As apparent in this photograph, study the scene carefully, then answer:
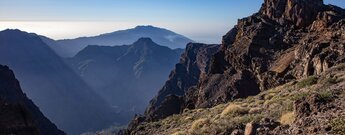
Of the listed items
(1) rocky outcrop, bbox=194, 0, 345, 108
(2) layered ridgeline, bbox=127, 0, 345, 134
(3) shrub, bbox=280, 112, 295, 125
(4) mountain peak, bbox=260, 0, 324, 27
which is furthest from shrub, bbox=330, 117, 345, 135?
(4) mountain peak, bbox=260, 0, 324, 27

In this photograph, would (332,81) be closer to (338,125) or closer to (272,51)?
(338,125)

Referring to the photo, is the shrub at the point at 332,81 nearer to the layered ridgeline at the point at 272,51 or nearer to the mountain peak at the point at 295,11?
the layered ridgeline at the point at 272,51

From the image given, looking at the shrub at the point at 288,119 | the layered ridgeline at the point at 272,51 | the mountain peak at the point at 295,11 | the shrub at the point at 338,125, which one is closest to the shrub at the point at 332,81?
the shrub at the point at 288,119

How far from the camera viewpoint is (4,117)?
5578 cm

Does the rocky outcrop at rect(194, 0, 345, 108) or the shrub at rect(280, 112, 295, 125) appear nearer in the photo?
the shrub at rect(280, 112, 295, 125)

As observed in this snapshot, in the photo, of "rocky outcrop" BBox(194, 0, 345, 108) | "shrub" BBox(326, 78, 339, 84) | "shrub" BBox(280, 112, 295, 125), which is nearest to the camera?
"shrub" BBox(280, 112, 295, 125)

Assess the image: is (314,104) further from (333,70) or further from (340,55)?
(340,55)

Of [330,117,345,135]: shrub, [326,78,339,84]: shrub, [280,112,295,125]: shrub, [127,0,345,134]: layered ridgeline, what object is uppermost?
[127,0,345,134]: layered ridgeline

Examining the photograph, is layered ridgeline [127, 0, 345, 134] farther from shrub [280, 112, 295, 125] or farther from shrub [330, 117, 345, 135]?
shrub [330, 117, 345, 135]

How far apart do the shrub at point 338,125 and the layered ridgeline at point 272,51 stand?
31613 millimetres

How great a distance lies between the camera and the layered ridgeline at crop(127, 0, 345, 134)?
56531 mm

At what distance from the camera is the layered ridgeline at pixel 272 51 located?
56531 mm

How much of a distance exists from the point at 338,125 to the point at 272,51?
55.8 meters

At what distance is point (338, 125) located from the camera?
17422mm
